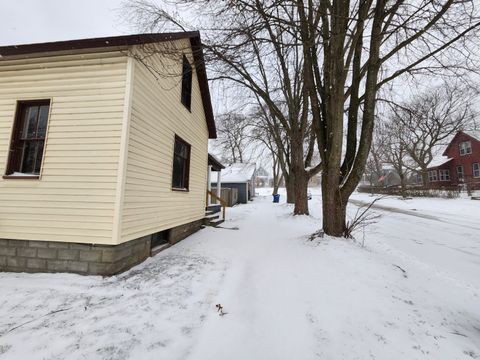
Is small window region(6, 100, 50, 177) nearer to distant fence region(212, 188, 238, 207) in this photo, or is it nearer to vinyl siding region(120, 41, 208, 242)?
vinyl siding region(120, 41, 208, 242)

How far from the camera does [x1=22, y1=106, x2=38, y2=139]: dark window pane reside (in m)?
4.77

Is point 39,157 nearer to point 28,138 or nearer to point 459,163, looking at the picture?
point 28,138

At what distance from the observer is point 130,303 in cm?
322

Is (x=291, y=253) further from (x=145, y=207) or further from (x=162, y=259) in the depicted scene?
(x=145, y=207)

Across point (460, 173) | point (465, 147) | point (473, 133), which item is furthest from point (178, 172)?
point (460, 173)

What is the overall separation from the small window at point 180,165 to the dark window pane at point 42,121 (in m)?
2.96

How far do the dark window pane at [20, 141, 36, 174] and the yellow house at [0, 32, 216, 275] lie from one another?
0.07 ft

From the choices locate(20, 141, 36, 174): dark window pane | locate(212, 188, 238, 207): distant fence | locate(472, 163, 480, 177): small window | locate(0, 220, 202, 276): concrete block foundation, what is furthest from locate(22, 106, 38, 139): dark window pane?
locate(472, 163, 480, 177): small window

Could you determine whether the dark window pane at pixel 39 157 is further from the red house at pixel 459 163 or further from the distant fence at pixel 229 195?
the red house at pixel 459 163

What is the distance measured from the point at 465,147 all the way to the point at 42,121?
41736 mm

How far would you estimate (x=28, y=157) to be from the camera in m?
4.74

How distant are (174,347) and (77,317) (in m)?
1.39

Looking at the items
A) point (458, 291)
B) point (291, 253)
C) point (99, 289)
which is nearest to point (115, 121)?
point (99, 289)

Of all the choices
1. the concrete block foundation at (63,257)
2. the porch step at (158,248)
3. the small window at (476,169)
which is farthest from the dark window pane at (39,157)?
the small window at (476,169)
